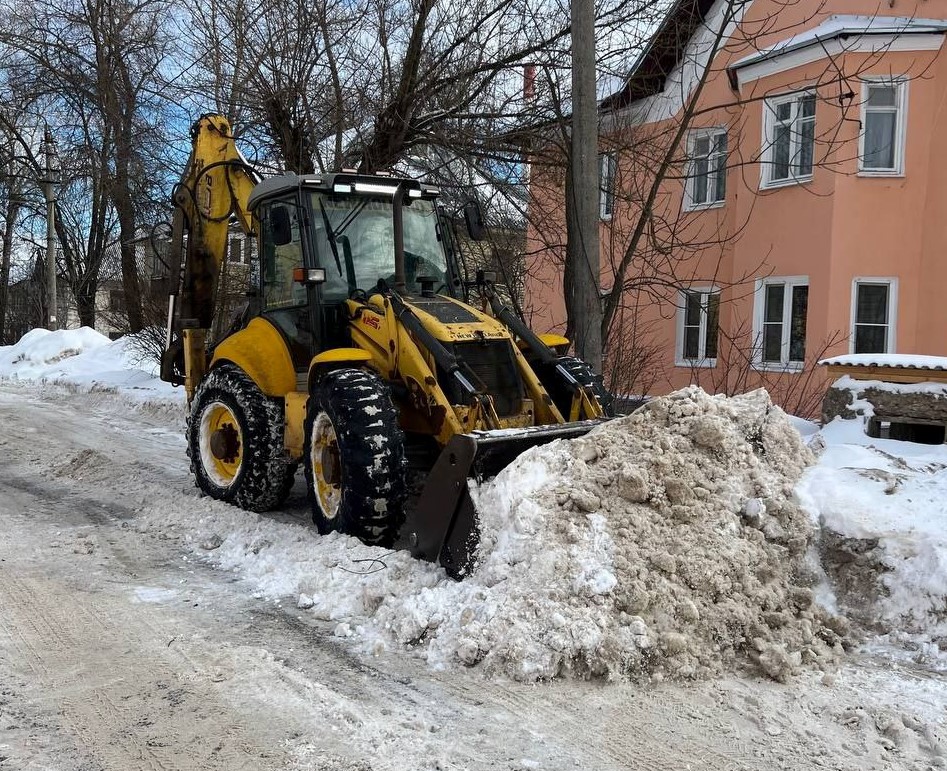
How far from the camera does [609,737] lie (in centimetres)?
329

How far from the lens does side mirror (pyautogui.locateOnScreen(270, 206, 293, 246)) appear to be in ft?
19.2

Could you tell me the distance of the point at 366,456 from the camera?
4.93m

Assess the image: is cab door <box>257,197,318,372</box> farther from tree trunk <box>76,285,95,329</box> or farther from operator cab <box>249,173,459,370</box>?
tree trunk <box>76,285,95,329</box>

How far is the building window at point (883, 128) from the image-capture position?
1254 cm

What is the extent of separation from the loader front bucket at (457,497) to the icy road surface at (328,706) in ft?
2.22

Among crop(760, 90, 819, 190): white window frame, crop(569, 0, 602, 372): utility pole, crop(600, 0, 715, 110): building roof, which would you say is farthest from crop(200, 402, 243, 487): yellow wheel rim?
crop(760, 90, 819, 190): white window frame

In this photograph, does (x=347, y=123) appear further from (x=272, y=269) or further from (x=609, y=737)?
(x=609, y=737)

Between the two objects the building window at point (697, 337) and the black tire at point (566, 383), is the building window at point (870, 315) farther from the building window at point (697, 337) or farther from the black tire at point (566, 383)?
the black tire at point (566, 383)

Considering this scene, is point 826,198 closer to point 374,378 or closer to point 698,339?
point 698,339

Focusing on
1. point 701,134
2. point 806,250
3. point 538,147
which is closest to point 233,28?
point 538,147

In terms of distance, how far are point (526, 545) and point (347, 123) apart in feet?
29.3

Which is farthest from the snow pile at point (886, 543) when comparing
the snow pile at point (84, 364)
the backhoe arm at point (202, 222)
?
the snow pile at point (84, 364)

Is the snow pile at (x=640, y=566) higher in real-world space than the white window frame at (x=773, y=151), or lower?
lower

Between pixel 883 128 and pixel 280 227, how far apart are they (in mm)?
10727
